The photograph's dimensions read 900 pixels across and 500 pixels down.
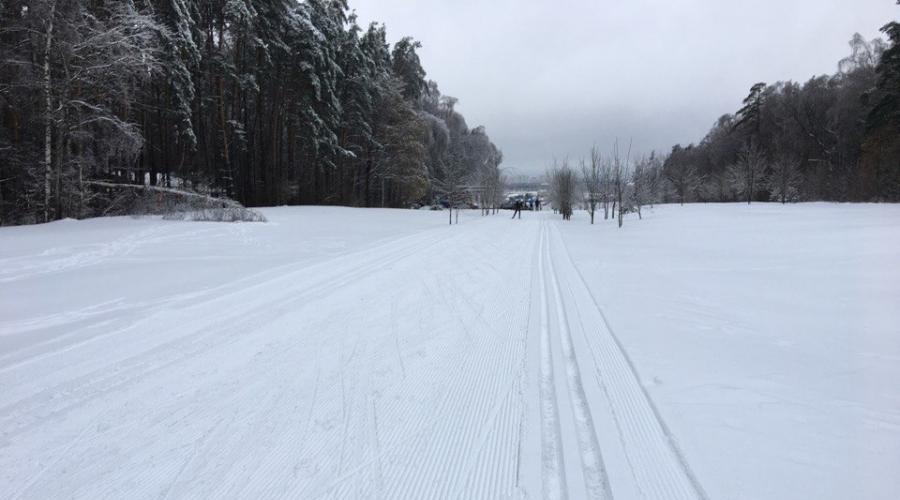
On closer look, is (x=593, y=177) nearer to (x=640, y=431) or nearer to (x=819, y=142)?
(x=640, y=431)

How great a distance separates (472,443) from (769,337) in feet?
13.6

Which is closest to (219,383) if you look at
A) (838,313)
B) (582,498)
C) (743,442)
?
(582,498)

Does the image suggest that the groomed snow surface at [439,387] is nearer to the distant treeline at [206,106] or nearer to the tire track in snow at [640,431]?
the tire track in snow at [640,431]

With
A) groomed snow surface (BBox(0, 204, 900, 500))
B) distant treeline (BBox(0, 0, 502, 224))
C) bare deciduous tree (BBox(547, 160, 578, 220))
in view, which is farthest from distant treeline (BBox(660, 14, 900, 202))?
groomed snow surface (BBox(0, 204, 900, 500))

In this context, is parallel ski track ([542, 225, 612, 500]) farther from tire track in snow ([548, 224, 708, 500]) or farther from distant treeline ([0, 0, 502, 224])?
distant treeline ([0, 0, 502, 224])

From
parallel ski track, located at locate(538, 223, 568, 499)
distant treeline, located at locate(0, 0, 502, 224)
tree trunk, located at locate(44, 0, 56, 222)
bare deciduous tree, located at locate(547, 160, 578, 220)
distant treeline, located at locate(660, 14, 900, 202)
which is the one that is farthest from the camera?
bare deciduous tree, located at locate(547, 160, 578, 220)

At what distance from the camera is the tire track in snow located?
232 cm

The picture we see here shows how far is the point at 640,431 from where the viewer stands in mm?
2844

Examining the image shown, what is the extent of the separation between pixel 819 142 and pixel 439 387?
79.1 m

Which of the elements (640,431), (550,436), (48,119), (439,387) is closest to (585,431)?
(550,436)

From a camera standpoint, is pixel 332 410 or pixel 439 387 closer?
pixel 332 410

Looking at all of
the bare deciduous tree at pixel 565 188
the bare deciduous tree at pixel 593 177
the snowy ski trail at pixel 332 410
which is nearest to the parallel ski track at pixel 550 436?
the snowy ski trail at pixel 332 410

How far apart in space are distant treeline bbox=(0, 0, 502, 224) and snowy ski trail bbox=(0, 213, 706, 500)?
1345 centimetres

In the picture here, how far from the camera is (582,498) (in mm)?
2201
